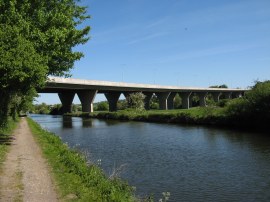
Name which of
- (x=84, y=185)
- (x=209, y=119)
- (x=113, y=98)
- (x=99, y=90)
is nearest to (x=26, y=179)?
(x=84, y=185)

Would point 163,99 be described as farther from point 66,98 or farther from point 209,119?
point 209,119

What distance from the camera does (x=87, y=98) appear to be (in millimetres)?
110938

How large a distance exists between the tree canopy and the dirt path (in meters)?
5.01

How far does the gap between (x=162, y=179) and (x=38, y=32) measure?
1290 centimetres

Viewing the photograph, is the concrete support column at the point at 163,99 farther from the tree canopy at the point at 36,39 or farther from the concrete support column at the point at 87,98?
the tree canopy at the point at 36,39

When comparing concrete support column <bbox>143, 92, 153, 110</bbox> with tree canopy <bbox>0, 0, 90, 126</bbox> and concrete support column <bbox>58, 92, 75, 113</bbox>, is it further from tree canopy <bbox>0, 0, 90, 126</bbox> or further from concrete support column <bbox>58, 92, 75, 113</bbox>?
tree canopy <bbox>0, 0, 90, 126</bbox>

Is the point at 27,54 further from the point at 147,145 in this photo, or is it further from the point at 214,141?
the point at 214,141

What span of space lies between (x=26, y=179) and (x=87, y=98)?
9591cm

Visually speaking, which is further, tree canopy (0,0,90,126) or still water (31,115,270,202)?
tree canopy (0,0,90,126)

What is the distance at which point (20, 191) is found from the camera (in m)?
13.6

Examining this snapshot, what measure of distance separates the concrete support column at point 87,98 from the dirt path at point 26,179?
85.6m

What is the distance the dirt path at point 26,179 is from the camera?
42.1 feet

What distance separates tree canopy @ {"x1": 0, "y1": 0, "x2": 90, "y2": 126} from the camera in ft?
72.7

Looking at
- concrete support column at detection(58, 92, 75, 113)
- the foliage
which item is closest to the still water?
the foliage
